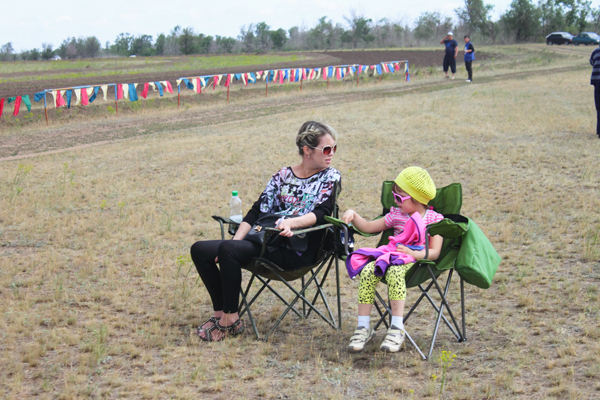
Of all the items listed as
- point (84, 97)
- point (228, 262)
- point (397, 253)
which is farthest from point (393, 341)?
point (84, 97)

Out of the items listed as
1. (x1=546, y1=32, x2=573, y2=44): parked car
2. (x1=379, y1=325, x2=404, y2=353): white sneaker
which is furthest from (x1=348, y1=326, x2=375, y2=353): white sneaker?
(x1=546, y1=32, x2=573, y2=44): parked car

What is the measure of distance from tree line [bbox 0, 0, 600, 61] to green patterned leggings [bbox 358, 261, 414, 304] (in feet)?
210

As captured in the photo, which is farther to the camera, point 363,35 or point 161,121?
point 363,35

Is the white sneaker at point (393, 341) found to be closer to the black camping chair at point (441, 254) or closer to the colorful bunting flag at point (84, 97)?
the black camping chair at point (441, 254)

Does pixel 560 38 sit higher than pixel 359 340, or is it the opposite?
pixel 560 38

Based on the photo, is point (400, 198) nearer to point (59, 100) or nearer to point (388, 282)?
point (388, 282)

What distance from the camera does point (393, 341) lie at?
132 inches

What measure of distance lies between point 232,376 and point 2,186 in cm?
624

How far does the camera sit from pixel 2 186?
803 centimetres

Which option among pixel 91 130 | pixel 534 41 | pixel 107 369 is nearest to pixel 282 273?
pixel 107 369

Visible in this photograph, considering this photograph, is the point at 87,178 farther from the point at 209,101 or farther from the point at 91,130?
the point at 209,101

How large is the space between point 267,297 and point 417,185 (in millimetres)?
1754

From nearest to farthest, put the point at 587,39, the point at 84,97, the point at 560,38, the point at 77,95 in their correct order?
the point at 77,95, the point at 84,97, the point at 587,39, the point at 560,38

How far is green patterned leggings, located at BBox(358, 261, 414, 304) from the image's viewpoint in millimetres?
3371
